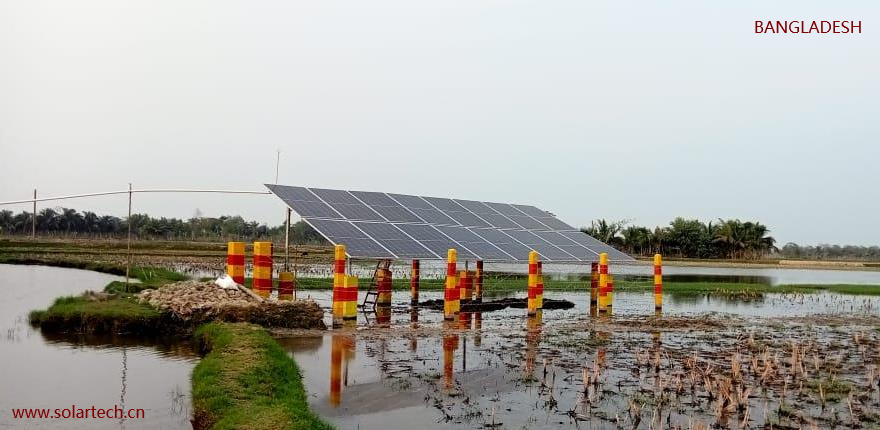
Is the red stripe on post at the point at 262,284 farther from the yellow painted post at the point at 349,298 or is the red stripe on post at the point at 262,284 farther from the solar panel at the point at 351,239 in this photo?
the yellow painted post at the point at 349,298

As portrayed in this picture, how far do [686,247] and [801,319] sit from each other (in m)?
55.3

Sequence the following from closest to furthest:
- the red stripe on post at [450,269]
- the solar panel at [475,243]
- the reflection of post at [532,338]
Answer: the reflection of post at [532,338]
the red stripe on post at [450,269]
the solar panel at [475,243]

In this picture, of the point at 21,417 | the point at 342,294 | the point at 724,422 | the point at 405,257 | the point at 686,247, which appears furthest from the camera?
the point at 686,247

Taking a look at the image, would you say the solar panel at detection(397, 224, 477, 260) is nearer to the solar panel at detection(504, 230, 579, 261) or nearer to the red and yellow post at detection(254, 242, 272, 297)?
the solar panel at detection(504, 230, 579, 261)

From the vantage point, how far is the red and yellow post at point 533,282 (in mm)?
15719

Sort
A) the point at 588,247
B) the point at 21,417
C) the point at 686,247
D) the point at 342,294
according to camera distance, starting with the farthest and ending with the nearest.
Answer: the point at 686,247
the point at 588,247
the point at 342,294
the point at 21,417

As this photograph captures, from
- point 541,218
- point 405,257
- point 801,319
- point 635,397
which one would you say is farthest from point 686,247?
point 635,397

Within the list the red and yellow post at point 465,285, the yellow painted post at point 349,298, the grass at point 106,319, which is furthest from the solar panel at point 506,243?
the grass at point 106,319

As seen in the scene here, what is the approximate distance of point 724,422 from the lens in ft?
22.2

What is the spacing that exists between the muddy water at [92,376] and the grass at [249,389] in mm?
316

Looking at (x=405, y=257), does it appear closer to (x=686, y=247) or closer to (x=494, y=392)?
(x=494, y=392)

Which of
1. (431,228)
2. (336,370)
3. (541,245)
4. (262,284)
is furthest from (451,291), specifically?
(336,370)

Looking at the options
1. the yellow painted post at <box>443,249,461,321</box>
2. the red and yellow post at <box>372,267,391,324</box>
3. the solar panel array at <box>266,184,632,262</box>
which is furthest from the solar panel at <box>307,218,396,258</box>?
the red and yellow post at <box>372,267,391,324</box>

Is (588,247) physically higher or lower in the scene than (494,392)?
higher
